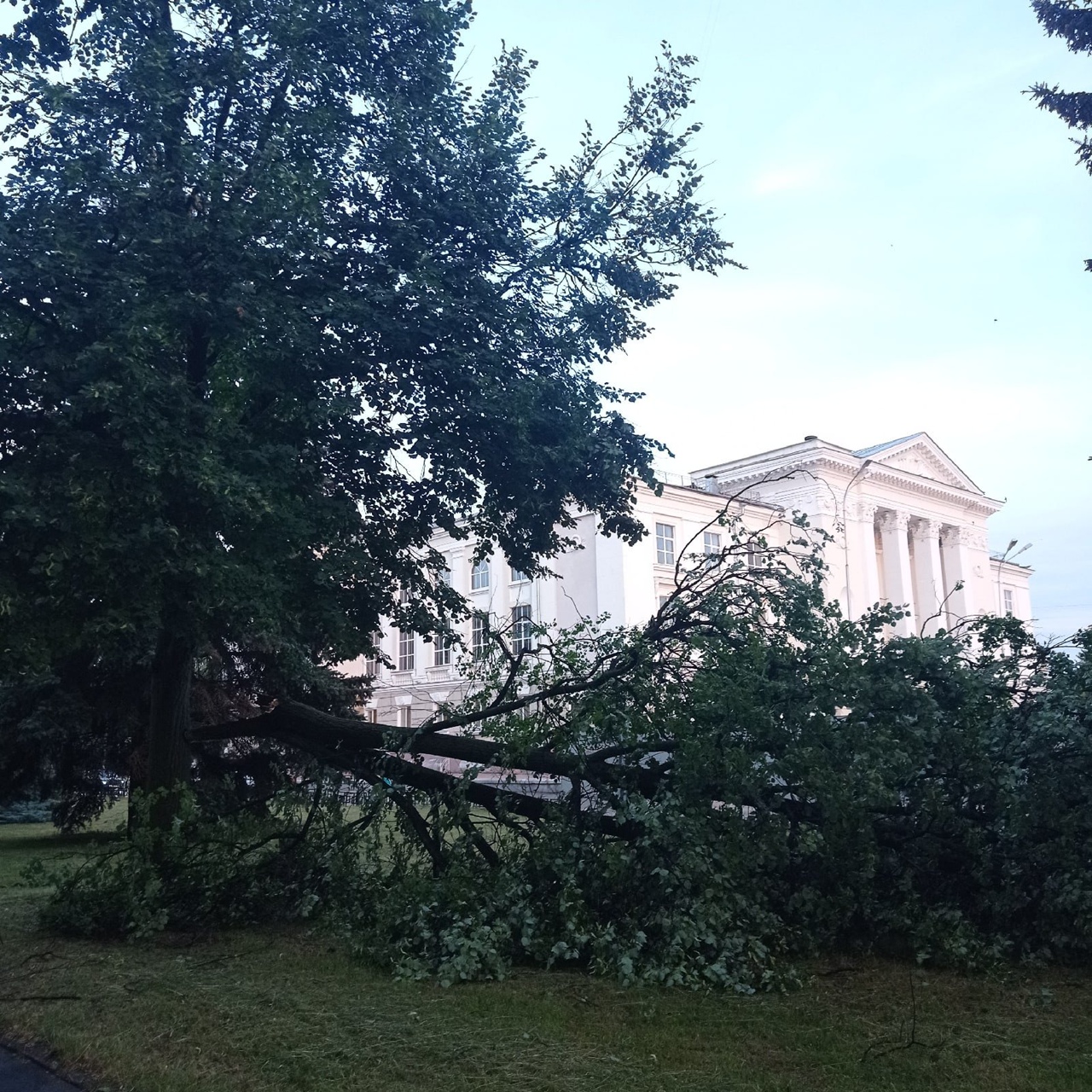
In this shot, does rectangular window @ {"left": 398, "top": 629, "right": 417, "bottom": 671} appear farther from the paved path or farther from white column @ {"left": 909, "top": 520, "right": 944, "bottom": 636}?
the paved path

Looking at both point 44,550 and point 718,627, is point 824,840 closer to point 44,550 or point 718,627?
point 718,627

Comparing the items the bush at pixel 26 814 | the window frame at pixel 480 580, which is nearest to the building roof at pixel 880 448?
the window frame at pixel 480 580

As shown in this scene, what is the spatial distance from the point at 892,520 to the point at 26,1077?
50.0 m

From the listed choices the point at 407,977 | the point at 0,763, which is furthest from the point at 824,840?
the point at 0,763

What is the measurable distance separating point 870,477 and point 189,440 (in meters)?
44.5

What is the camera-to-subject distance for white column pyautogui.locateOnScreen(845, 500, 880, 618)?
1896 inches

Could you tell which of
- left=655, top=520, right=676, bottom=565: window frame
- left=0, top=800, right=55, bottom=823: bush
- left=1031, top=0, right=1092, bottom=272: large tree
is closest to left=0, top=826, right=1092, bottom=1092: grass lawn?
left=1031, top=0, right=1092, bottom=272: large tree

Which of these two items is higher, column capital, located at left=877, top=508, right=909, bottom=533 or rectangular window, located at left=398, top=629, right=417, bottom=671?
column capital, located at left=877, top=508, right=909, bottom=533

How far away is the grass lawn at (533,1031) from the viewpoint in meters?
4.93

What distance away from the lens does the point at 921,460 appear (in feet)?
174

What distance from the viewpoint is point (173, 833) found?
855 cm

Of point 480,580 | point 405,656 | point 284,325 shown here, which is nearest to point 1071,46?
point 284,325

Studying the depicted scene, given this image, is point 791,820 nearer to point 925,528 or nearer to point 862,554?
point 862,554

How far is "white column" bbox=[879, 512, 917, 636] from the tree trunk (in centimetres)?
4417
